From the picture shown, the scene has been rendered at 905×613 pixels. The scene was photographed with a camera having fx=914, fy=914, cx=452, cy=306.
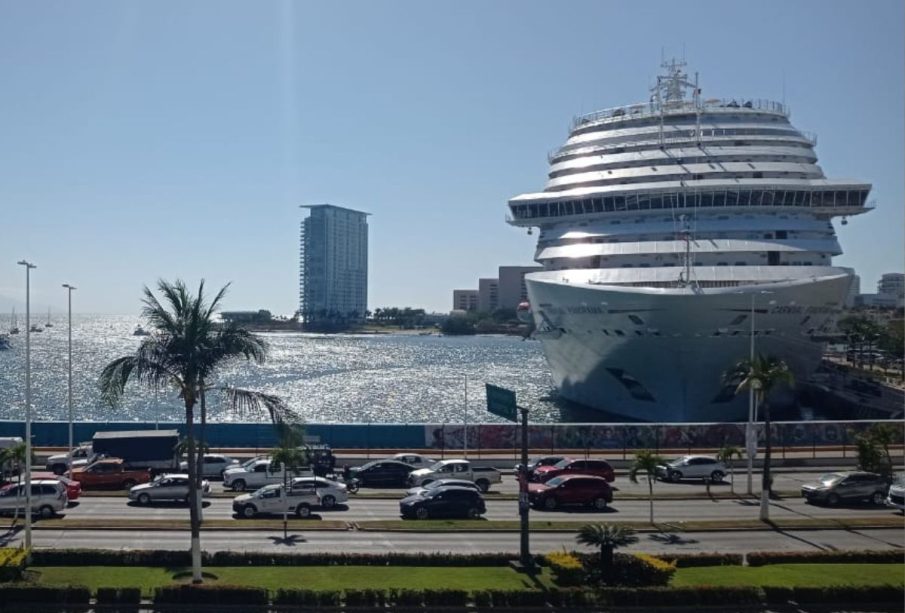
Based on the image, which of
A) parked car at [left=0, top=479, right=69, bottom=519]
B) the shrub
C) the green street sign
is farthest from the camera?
parked car at [left=0, top=479, right=69, bottom=519]

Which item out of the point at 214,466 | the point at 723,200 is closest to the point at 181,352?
the point at 214,466

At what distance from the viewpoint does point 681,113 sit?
68.2m

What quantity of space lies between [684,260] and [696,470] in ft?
60.2

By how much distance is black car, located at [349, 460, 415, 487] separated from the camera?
115 feet

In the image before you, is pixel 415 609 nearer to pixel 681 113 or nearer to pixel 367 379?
pixel 681 113

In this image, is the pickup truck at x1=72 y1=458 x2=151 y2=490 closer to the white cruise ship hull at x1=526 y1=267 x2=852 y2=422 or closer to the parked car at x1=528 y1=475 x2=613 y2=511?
the parked car at x1=528 y1=475 x2=613 y2=511

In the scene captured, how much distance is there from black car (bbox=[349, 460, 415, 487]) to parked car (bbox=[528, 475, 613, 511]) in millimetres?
6395

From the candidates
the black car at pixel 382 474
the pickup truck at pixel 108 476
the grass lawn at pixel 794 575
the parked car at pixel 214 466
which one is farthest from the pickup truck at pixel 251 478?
the grass lawn at pixel 794 575

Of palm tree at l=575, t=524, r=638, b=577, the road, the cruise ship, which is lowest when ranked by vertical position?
the road

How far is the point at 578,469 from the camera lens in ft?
115

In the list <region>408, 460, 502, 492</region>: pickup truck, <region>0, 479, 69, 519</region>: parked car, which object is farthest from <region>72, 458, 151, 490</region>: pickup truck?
<region>408, 460, 502, 492</region>: pickup truck

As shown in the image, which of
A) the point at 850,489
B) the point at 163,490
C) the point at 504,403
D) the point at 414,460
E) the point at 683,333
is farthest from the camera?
the point at 683,333

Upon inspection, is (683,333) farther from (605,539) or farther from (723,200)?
(605,539)

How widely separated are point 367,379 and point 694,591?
329 ft
